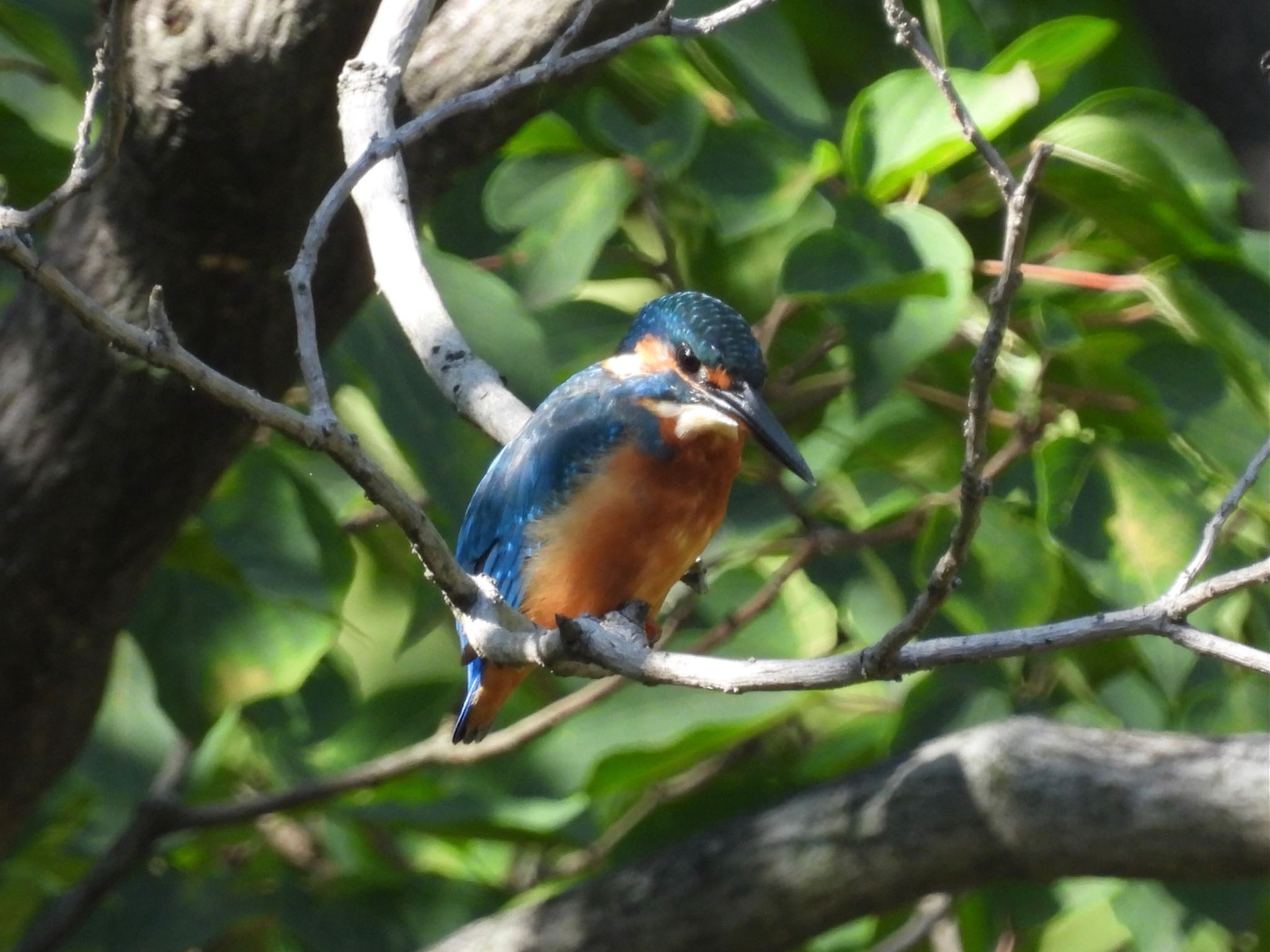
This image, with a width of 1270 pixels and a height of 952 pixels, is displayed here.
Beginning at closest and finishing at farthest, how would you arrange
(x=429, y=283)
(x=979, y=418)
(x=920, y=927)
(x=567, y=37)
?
(x=979, y=418) < (x=567, y=37) < (x=429, y=283) < (x=920, y=927)

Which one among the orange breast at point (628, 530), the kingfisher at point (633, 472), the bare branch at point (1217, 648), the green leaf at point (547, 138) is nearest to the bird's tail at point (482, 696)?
the kingfisher at point (633, 472)

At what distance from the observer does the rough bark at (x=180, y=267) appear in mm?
1950

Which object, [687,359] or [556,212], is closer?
[687,359]

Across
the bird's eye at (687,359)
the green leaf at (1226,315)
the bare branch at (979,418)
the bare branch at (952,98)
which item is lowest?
the green leaf at (1226,315)

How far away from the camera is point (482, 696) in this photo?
185 cm

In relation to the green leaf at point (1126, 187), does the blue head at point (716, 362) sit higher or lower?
higher

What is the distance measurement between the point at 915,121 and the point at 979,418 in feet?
3.88

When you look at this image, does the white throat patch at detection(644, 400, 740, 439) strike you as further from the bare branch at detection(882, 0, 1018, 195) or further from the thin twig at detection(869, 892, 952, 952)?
the thin twig at detection(869, 892, 952, 952)

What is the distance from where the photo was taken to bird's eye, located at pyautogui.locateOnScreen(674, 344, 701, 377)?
1.78 meters

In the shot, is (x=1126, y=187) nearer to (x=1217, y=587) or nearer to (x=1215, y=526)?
(x=1215, y=526)

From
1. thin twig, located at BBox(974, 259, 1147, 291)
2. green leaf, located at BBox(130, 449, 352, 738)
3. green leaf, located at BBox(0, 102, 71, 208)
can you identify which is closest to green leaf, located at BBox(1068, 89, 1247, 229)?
thin twig, located at BBox(974, 259, 1147, 291)

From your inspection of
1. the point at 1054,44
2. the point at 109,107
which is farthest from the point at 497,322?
the point at 1054,44

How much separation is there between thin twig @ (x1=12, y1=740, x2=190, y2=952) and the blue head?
45.1 inches

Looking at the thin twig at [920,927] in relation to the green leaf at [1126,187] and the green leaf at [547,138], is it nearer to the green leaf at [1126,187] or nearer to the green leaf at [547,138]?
the green leaf at [1126,187]
